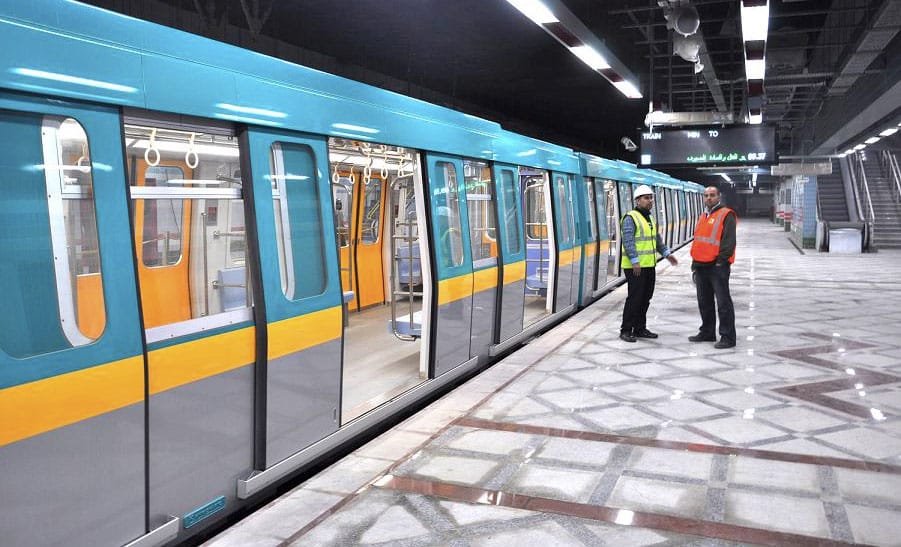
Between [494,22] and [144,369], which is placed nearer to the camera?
[144,369]

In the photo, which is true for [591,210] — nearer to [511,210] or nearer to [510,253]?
[511,210]

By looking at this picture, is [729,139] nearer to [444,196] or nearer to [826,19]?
[826,19]

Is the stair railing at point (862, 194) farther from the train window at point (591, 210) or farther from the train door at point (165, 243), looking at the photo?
the train door at point (165, 243)

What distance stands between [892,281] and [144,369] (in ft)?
52.4

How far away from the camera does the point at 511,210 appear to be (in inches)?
318

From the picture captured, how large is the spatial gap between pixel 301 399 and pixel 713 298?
5721 mm

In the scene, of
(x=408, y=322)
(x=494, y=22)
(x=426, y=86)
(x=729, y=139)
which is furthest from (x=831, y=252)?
(x=408, y=322)

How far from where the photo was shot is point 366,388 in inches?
243

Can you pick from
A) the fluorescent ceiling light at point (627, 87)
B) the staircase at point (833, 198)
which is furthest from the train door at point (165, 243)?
the staircase at point (833, 198)

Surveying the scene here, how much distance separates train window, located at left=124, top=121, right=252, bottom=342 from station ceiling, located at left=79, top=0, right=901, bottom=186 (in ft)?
16.4

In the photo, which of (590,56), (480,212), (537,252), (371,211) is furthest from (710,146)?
(480,212)

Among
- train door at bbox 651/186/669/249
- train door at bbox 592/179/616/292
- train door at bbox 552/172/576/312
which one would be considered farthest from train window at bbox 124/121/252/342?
train door at bbox 651/186/669/249

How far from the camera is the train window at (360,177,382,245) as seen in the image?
10828 mm

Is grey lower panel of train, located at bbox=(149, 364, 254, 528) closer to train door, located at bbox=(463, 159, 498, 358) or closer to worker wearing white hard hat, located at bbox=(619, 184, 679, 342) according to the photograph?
train door, located at bbox=(463, 159, 498, 358)
